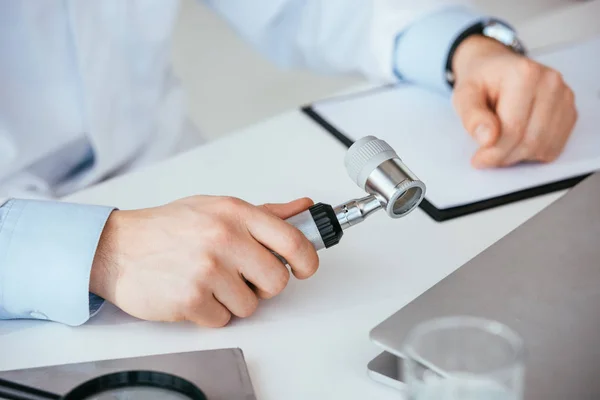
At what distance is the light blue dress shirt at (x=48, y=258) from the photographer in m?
0.66

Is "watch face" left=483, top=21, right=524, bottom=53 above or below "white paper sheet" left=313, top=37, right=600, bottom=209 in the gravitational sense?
above

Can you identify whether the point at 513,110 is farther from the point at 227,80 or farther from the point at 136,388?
the point at 227,80

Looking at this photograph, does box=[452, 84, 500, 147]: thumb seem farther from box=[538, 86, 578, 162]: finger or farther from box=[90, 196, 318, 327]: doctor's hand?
box=[90, 196, 318, 327]: doctor's hand

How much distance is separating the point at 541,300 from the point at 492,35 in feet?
1.89

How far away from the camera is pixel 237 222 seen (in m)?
0.66

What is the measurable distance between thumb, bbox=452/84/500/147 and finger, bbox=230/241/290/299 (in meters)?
0.33

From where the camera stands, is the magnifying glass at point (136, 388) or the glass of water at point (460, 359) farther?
the magnifying glass at point (136, 388)

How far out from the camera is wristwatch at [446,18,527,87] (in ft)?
3.42

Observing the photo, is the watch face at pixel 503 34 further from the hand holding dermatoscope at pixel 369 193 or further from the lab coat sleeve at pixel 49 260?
the lab coat sleeve at pixel 49 260

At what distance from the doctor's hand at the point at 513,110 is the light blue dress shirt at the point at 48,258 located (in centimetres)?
43

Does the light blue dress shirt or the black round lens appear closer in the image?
the black round lens

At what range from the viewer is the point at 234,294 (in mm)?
643

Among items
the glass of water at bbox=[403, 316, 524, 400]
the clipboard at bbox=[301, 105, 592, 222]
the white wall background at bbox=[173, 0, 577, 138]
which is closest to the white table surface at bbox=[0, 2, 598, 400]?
the clipboard at bbox=[301, 105, 592, 222]

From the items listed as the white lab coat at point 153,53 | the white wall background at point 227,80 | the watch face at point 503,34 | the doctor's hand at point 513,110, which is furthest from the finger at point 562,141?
the white wall background at point 227,80
